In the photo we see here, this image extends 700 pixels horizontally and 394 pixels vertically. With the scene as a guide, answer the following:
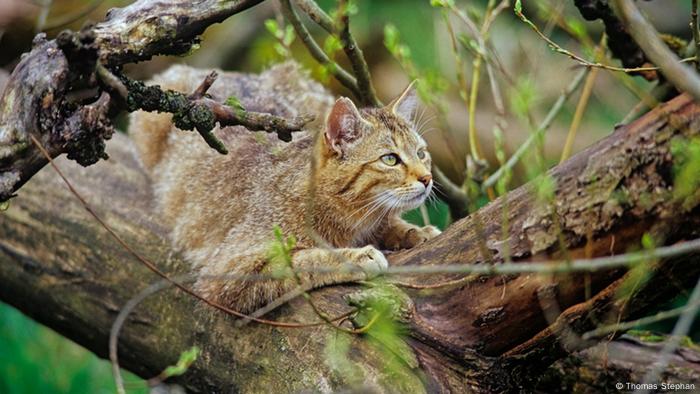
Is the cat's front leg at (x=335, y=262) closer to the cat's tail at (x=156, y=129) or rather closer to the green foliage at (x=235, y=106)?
the green foliage at (x=235, y=106)

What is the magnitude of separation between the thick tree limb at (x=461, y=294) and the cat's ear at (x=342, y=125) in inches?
22.2

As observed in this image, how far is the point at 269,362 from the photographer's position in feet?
10.2

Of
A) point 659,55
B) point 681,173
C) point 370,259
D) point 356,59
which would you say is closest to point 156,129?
point 356,59

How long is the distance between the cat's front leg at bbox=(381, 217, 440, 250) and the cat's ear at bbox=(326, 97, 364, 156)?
0.37m

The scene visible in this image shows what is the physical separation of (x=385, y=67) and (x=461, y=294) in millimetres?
4231

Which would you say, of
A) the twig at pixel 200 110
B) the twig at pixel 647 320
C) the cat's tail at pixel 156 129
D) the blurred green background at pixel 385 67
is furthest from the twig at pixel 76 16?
the twig at pixel 647 320

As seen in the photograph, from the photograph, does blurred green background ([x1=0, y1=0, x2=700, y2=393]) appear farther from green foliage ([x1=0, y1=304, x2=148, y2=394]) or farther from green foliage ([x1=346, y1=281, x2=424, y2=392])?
green foliage ([x1=346, y1=281, x2=424, y2=392])

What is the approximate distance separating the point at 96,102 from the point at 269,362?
3.47ft

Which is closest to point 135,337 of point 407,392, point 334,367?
point 334,367

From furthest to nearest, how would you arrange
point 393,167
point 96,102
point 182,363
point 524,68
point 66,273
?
point 524,68 → point 66,273 → point 393,167 → point 96,102 → point 182,363

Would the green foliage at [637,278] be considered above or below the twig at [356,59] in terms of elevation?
below

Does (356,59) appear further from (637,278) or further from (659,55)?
(659,55)

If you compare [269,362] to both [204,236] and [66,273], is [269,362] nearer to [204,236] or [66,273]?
[204,236]

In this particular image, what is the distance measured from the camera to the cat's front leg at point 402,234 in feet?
11.3
